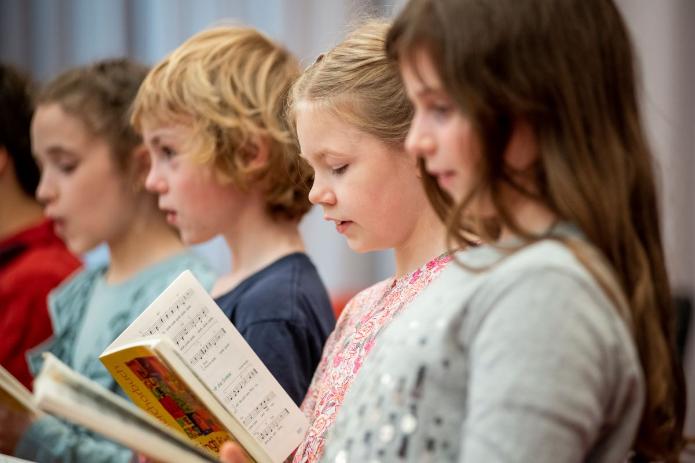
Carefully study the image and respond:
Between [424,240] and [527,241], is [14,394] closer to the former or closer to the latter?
[424,240]

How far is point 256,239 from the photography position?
1616 mm

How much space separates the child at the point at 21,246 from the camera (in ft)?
6.67

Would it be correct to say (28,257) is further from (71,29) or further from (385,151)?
(71,29)

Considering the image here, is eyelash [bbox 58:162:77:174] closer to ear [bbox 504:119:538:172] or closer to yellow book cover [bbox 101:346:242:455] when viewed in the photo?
yellow book cover [bbox 101:346:242:455]

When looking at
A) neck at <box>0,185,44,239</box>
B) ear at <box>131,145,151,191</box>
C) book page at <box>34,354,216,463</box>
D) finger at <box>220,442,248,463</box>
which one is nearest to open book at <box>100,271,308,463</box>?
finger at <box>220,442,248,463</box>

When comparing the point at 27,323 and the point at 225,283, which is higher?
the point at 225,283

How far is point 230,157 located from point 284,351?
0.37 m

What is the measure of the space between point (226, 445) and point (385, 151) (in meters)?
0.41

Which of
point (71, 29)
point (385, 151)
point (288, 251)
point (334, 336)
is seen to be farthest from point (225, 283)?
point (71, 29)

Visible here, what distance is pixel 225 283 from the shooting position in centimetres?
167

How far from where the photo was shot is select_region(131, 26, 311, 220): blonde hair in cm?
159

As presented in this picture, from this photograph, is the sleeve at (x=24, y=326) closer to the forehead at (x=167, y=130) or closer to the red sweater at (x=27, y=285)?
the red sweater at (x=27, y=285)

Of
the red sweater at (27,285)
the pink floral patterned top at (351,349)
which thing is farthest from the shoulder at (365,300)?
the red sweater at (27,285)

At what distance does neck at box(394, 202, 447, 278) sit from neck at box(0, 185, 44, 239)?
1340 mm
